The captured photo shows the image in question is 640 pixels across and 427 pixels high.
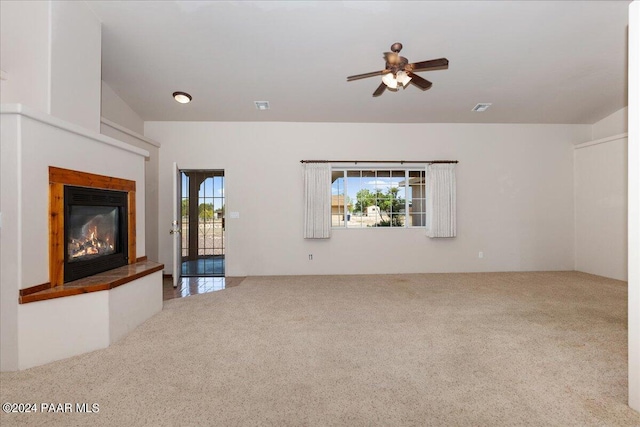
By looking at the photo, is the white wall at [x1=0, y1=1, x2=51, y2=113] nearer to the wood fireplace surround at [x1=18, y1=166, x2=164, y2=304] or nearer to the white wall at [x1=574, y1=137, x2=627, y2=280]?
the wood fireplace surround at [x1=18, y1=166, x2=164, y2=304]

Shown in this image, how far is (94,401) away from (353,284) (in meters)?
3.51

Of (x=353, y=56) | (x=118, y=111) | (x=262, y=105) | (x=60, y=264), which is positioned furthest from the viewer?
(x=262, y=105)

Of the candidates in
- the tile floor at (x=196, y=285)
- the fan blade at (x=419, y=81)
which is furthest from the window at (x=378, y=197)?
the fan blade at (x=419, y=81)

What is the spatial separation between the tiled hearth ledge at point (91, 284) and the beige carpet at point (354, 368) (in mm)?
504

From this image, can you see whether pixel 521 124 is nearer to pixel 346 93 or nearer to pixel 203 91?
pixel 346 93

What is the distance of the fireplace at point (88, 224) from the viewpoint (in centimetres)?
243

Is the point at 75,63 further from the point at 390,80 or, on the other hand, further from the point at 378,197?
the point at 378,197

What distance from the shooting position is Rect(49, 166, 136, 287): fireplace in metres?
2.43

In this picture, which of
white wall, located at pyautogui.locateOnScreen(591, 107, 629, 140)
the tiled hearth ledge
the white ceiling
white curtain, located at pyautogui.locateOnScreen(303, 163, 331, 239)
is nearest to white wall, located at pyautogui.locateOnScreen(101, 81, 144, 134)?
the white ceiling

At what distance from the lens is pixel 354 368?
6.99 ft

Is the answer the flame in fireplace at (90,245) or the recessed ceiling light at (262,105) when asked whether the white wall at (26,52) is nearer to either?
the flame in fireplace at (90,245)

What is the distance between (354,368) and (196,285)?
3.45 meters

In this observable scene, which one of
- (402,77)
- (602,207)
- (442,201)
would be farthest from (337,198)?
(602,207)

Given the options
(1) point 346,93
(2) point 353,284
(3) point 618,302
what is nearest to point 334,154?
(1) point 346,93
